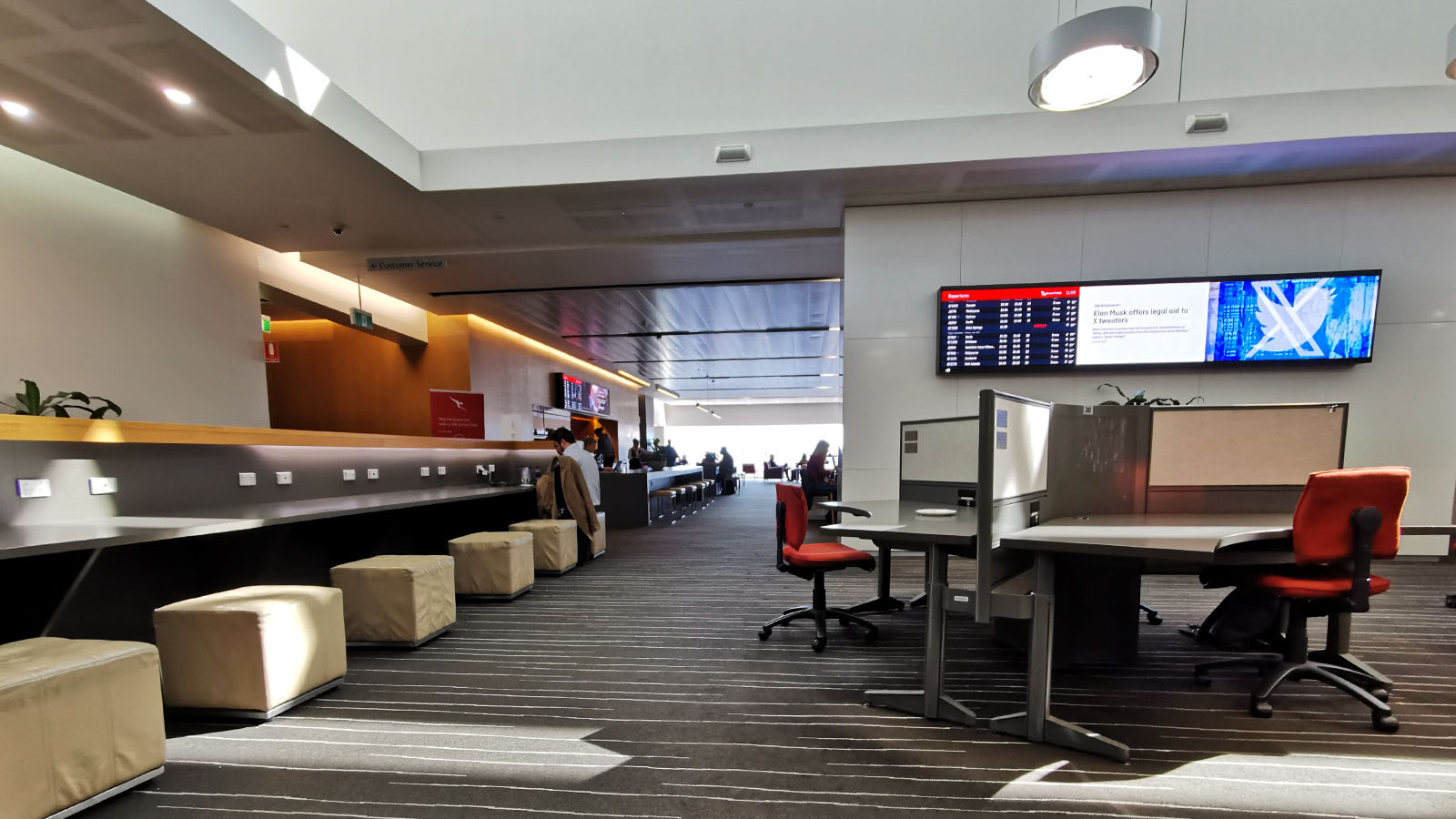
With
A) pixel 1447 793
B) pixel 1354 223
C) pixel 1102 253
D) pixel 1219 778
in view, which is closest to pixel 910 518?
pixel 1219 778

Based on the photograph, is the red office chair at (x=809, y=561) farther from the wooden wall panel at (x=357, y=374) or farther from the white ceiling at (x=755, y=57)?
the wooden wall panel at (x=357, y=374)

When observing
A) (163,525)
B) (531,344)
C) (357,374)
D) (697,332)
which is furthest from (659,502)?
(163,525)

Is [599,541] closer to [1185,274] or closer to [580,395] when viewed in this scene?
[1185,274]

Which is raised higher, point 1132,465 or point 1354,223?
point 1354,223

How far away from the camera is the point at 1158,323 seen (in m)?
4.49

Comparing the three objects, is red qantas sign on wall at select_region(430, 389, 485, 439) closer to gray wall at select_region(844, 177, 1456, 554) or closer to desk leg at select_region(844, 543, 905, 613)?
gray wall at select_region(844, 177, 1456, 554)

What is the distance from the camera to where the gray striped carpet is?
1722 millimetres

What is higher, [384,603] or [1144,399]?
[1144,399]

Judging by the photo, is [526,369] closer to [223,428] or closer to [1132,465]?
[223,428]

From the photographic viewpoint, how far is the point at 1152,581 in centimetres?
430

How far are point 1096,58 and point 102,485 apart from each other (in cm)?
542

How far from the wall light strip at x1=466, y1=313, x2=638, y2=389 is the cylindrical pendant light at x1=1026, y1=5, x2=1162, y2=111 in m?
8.04

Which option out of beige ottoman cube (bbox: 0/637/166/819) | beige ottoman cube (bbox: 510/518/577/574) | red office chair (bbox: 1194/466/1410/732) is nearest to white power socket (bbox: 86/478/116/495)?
beige ottoman cube (bbox: 0/637/166/819)

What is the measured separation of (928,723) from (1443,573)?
540cm
